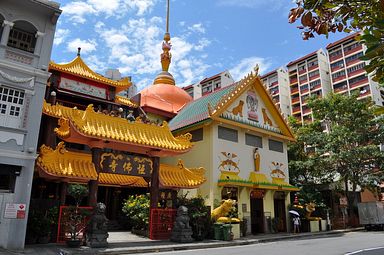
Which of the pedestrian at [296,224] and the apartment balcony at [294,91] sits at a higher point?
the apartment balcony at [294,91]

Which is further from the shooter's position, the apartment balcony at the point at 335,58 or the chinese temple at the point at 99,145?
the apartment balcony at the point at 335,58

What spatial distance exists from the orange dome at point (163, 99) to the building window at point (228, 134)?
20.6 ft

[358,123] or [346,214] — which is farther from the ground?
[358,123]

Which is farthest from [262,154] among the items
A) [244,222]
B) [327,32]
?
[327,32]

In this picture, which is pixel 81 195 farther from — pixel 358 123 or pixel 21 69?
pixel 358 123

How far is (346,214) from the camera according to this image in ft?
96.5

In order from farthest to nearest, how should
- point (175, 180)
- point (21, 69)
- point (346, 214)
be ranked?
1. point (346, 214)
2. point (175, 180)
3. point (21, 69)

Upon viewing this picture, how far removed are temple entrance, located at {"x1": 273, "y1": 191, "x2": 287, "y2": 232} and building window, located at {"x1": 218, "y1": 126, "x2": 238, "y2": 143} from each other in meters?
5.48

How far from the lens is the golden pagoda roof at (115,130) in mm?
13383

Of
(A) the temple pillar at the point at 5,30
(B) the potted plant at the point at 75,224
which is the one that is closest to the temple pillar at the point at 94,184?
(B) the potted plant at the point at 75,224

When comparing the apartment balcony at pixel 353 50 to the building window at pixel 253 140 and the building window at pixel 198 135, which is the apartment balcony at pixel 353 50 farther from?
the building window at pixel 198 135

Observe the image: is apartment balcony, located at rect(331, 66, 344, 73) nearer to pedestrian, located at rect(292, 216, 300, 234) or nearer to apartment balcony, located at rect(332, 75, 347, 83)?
apartment balcony, located at rect(332, 75, 347, 83)

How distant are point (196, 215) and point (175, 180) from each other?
6.68ft

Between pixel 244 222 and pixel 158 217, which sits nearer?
pixel 158 217
